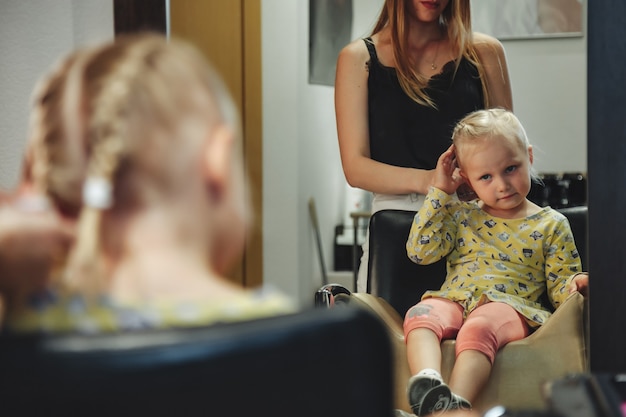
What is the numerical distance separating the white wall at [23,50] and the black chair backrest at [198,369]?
27.4 inches

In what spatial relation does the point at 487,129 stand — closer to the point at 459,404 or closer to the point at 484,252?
the point at 484,252

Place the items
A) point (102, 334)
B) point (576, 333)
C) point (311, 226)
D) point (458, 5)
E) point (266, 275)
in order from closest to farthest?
1. point (102, 334)
2. point (576, 333)
3. point (458, 5)
4. point (266, 275)
5. point (311, 226)

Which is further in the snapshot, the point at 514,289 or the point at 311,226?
the point at 311,226

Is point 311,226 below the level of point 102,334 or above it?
below

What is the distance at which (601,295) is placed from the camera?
0.51m

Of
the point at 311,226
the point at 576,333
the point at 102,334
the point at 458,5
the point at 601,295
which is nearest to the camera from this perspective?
the point at 102,334

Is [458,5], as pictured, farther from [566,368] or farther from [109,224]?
[109,224]

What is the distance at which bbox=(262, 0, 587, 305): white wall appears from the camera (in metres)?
1.05

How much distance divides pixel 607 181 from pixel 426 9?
324 mm

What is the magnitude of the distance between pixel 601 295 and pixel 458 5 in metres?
0.34

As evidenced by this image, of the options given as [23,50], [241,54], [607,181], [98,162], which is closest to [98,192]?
[98,162]

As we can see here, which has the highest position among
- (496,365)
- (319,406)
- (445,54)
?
(445,54)

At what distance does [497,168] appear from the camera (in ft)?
2.48

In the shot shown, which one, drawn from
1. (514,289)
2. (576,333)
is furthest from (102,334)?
(514,289)
